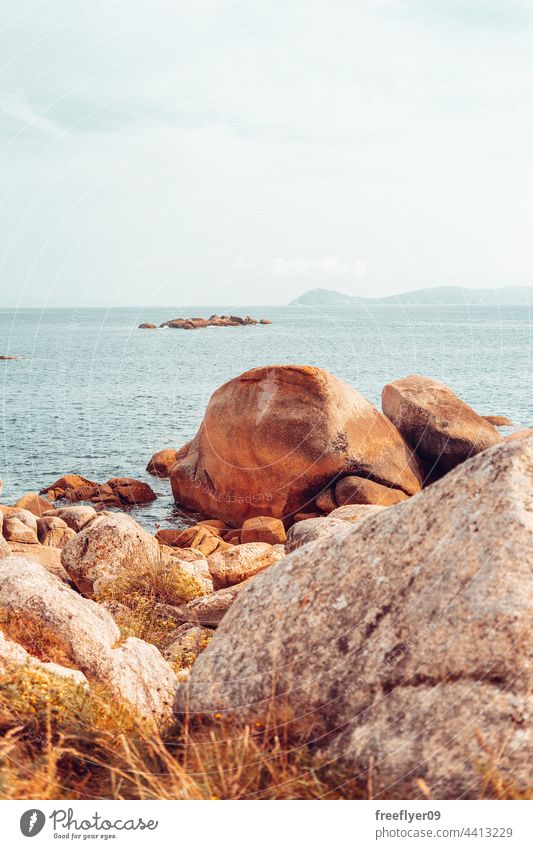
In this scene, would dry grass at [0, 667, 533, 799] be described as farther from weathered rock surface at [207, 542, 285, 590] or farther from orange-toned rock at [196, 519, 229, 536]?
orange-toned rock at [196, 519, 229, 536]

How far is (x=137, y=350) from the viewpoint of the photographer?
65938 mm

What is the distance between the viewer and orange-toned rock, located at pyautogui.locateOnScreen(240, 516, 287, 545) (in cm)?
1600

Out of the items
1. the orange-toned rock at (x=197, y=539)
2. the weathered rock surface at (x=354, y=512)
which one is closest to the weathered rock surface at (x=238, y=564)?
the weathered rock surface at (x=354, y=512)

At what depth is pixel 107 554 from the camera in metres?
10.8

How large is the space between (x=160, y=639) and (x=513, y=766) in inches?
219

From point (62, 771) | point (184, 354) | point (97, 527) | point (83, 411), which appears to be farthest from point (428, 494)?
point (184, 354)

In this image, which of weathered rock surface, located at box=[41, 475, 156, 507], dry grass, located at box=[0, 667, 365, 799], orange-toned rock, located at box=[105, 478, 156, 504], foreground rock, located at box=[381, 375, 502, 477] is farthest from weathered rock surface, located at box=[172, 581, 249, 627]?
weathered rock surface, located at box=[41, 475, 156, 507]

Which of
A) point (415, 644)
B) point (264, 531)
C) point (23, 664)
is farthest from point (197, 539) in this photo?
point (415, 644)

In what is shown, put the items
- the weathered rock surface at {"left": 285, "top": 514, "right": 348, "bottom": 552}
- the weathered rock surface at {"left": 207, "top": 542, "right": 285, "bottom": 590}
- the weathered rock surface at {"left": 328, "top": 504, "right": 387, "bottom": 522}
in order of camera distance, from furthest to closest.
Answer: the weathered rock surface at {"left": 328, "top": 504, "right": 387, "bottom": 522} < the weathered rock surface at {"left": 207, "top": 542, "right": 285, "bottom": 590} < the weathered rock surface at {"left": 285, "top": 514, "right": 348, "bottom": 552}

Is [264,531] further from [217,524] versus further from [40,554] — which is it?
[40,554]

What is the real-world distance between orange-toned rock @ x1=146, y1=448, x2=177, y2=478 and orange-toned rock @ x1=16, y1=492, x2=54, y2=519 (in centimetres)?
429

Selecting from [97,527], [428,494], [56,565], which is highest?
[428,494]

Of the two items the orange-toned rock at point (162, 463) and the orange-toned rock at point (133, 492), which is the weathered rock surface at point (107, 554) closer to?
the orange-toned rock at point (133, 492)

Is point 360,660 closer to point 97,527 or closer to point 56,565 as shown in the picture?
point 97,527
